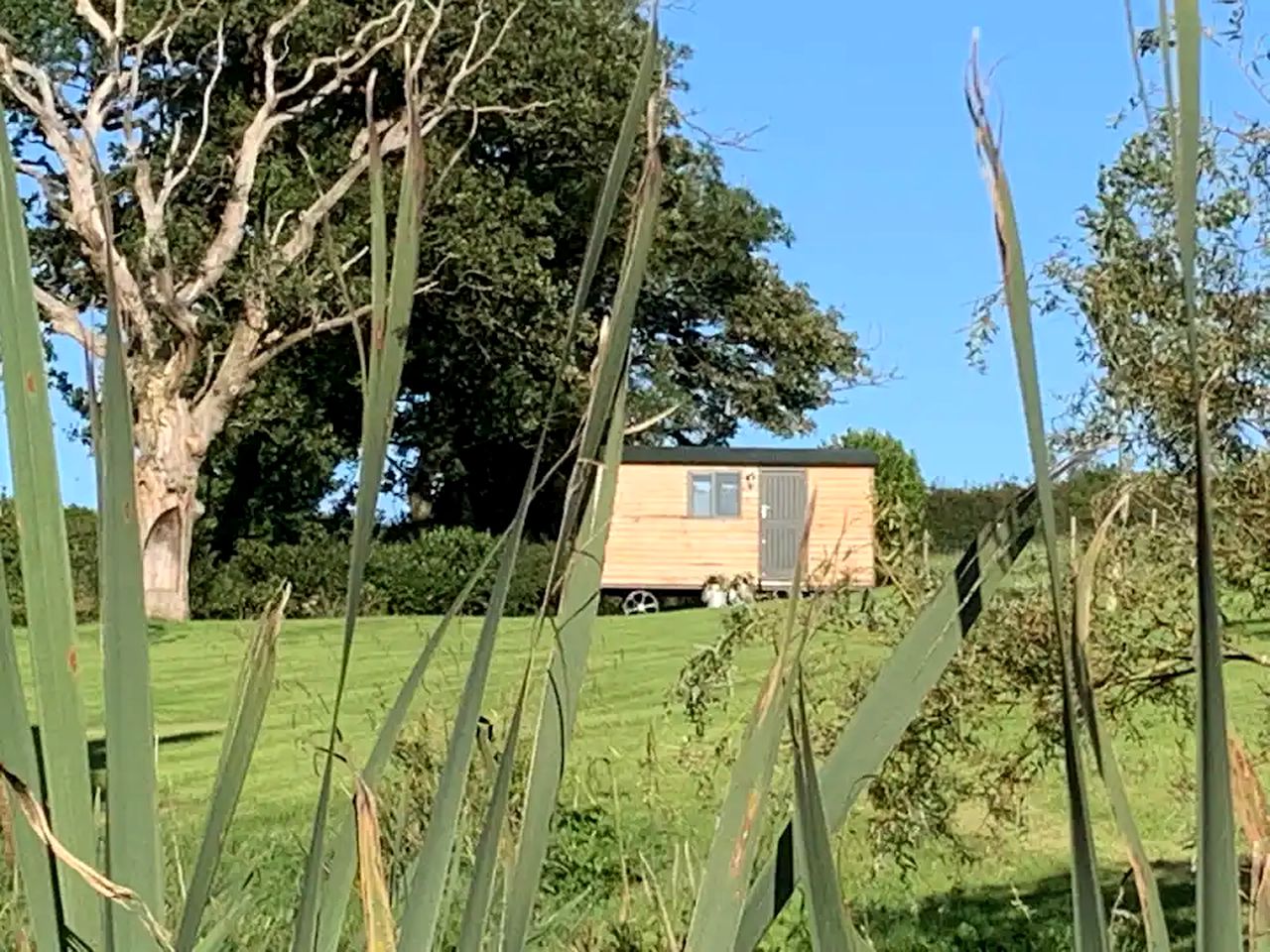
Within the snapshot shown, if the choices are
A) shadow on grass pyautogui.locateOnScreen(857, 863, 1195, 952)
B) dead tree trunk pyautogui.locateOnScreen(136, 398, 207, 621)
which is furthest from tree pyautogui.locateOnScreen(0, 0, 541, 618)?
shadow on grass pyautogui.locateOnScreen(857, 863, 1195, 952)

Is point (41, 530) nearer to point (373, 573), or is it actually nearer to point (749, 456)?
point (373, 573)

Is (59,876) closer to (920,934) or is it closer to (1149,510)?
(1149,510)

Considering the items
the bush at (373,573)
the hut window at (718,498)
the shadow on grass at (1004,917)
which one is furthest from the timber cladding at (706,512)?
the shadow on grass at (1004,917)

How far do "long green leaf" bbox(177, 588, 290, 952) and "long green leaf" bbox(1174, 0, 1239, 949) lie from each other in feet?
1.13

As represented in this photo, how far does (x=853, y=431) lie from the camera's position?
101ft

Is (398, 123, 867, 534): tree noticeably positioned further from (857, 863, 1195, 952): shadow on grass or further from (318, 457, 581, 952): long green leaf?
(318, 457, 581, 952): long green leaf

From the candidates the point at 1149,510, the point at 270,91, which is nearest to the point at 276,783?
the point at 1149,510

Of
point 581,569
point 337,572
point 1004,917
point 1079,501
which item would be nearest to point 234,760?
point 581,569

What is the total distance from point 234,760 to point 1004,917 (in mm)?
5550

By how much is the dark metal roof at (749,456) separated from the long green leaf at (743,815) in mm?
26005

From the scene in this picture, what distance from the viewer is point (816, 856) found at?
22.9 inches

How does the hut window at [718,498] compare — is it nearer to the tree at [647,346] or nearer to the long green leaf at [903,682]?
the tree at [647,346]

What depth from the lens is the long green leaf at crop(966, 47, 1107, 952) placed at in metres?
0.56

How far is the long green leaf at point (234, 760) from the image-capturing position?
2.21ft
